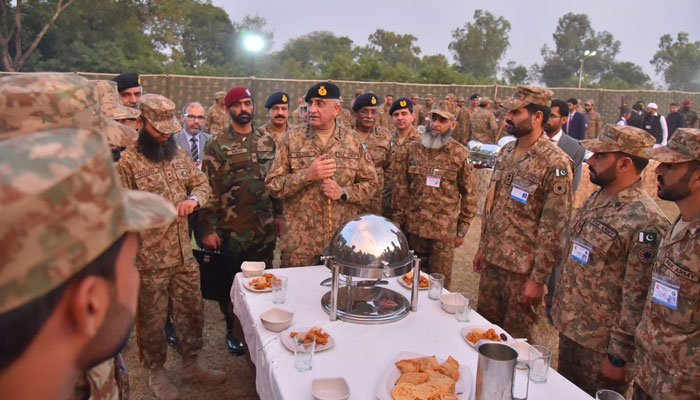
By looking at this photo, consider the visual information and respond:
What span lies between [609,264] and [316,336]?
1688 mm

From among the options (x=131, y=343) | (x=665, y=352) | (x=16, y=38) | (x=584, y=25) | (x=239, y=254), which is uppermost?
(x=584, y=25)

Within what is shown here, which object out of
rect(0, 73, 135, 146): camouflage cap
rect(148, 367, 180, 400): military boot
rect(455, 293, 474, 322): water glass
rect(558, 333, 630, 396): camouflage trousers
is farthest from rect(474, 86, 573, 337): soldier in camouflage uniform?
rect(0, 73, 135, 146): camouflage cap

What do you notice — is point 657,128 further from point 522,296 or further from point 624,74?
point 624,74

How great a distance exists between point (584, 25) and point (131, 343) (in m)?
→ 88.1

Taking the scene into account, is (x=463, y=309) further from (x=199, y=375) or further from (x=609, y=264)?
(x=199, y=375)

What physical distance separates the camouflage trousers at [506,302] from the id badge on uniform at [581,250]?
777mm

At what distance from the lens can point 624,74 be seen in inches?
2699

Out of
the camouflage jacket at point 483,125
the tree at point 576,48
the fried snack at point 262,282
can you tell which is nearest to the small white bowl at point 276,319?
the fried snack at point 262,282

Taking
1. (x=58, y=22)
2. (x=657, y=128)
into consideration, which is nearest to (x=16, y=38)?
(x=58, y=22)

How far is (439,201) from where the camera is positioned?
14.9 feet

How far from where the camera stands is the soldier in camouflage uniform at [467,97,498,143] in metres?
13.0

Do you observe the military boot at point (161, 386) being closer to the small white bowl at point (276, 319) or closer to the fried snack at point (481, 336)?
the small white bowl at point (276, 319)

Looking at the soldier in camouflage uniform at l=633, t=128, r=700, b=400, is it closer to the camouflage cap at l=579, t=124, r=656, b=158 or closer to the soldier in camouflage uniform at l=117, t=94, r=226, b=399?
the camouflage cap at l=579, t=124, r=656, b=158

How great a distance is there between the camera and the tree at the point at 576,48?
75.6 meters
